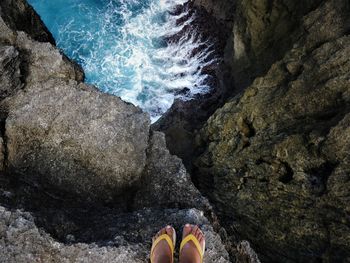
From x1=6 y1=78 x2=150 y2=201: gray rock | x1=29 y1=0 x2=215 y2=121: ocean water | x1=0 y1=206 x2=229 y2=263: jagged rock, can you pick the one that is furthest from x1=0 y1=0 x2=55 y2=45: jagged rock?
x1=29 y1=0 x2=215 y2=121: ocean water

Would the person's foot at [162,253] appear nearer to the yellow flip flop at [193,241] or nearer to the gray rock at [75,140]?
the yellow flip flop at [193,241]

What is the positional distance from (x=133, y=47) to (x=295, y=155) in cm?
1517

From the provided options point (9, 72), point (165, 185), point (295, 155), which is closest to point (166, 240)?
point (165, 185)

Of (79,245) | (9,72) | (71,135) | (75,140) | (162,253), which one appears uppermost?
(9,72)

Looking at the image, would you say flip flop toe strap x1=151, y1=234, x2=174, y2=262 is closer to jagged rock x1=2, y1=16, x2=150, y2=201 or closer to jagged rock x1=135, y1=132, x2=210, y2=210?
jagged rock x1=135, y1=132, x2=210, y2=210

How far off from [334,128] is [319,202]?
66.1 inches

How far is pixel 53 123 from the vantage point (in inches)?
327

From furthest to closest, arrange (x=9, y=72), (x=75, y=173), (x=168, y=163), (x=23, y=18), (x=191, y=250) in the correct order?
(x=23, y=18) → (x=9, y=72) → (x=168, y=163) → (x=75, y=173) → (x=191, y=250)

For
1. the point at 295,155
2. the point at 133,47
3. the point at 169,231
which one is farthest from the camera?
the point at 133,47

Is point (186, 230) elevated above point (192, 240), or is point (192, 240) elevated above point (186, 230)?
point (186, 230)

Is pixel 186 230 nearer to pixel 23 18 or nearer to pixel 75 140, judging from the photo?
pixel 75 140

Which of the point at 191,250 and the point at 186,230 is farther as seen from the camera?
the point at 186,230

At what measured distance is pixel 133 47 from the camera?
23.2 m

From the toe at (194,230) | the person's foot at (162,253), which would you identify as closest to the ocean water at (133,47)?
the toe at (194,230)
